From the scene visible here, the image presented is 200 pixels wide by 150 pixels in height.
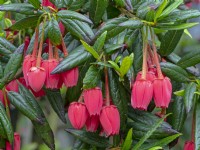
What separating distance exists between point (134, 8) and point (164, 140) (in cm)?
29

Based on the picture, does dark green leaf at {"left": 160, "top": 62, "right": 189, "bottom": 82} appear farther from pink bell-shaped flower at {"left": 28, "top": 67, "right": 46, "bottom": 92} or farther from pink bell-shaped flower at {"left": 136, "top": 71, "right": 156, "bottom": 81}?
pink bell-shaped flower at {"left": 28, "top": 67, "right": 46, "bottom": 92}

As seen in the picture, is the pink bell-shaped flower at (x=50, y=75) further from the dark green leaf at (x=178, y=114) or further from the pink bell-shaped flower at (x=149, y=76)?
the dark green leaf at (x=178, y=114)

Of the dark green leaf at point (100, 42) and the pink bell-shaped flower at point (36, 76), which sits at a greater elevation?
the dark green leaf at point (100, 42)

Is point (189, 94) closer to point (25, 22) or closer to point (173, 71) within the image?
point (173, 71)

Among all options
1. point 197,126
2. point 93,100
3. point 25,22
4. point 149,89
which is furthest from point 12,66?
point 197,126

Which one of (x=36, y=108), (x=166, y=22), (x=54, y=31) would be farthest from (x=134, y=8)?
(x=36, y=108)

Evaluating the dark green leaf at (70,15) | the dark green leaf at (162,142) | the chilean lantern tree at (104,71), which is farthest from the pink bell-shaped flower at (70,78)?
the dark green leaf at (162,142)

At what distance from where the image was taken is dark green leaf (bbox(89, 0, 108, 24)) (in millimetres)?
1192

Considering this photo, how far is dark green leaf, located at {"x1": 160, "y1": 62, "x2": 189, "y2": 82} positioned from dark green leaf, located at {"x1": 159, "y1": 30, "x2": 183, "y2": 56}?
0.07 m

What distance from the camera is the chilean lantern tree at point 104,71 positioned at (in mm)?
1109

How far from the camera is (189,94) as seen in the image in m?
1.17

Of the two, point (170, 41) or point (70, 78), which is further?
point (170, 41)

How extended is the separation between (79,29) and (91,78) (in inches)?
4.4

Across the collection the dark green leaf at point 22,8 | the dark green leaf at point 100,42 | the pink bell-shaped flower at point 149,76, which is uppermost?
the dark green leaf at point 22,8
